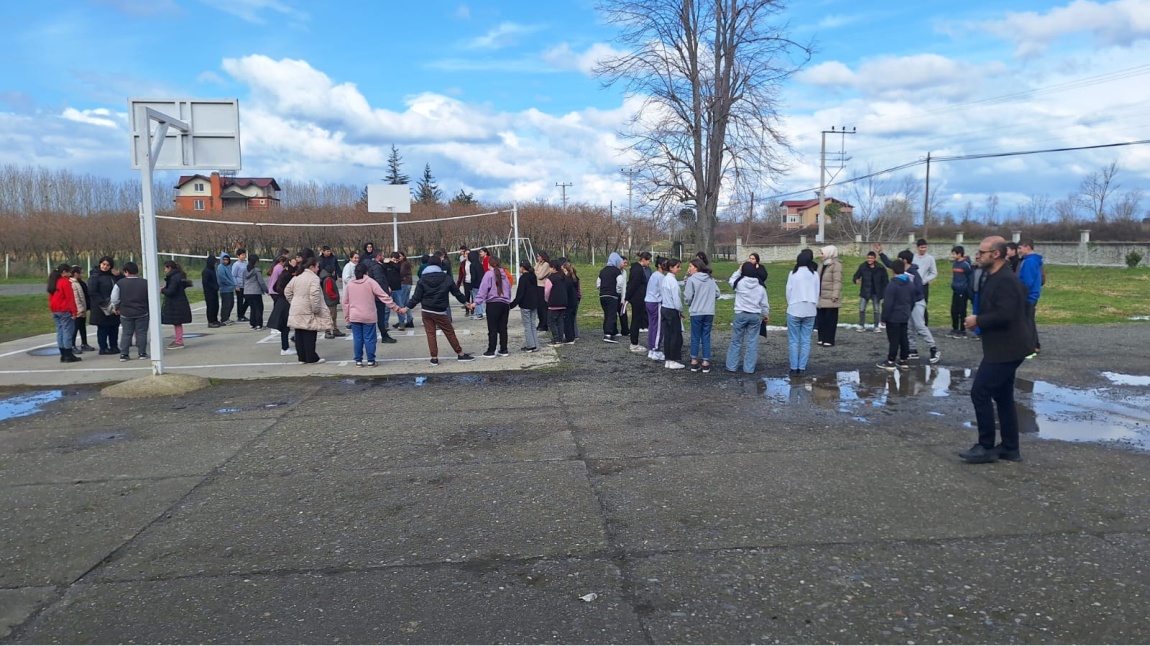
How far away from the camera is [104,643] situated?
3.53 metres

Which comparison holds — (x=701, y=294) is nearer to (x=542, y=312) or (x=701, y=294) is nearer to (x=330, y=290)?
(x=542, y=312)

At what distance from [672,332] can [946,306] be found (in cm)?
1169

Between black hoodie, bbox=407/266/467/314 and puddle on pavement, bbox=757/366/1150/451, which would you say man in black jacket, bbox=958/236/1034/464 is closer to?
puddle on pavement, bbox=757/366/1150/451

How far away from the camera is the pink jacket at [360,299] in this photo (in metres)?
11.0

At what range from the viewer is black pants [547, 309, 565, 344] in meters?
13.4

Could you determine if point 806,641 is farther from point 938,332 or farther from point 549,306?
point 938,332

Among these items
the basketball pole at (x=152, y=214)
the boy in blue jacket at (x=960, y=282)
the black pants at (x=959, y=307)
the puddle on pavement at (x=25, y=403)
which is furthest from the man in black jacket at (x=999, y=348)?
the puddle on pavement at (x=25, y=403)

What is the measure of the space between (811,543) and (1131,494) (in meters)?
2.67

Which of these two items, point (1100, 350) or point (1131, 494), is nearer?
point (1131, 494)

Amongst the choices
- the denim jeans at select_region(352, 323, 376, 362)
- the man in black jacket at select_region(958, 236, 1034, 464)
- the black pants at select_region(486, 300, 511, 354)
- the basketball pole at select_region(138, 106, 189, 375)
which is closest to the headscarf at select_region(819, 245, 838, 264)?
the black pants at select_region(486, 300, 511, 354)

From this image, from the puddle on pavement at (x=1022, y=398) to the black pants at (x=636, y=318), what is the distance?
10.6ft

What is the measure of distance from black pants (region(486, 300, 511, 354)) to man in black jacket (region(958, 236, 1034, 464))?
729 centimetres

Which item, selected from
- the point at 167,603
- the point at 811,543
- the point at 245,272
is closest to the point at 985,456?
the point at 811,543

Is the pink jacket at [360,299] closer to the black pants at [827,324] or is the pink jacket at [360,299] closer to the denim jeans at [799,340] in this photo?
the denim jeans at [799,340]
